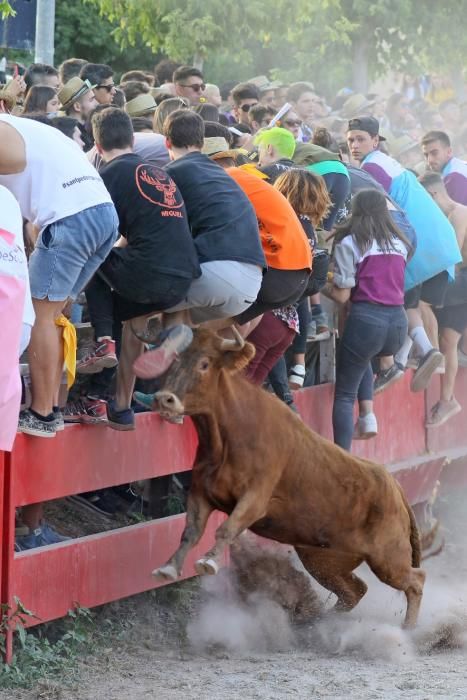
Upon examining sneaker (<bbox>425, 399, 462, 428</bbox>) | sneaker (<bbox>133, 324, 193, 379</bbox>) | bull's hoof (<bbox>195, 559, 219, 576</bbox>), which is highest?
sneaker (<bbox>133, 324, 193, 379</bbox>)

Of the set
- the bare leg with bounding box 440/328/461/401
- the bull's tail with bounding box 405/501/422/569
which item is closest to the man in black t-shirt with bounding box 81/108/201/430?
the bull's tail with bounding box 405/501/422/569

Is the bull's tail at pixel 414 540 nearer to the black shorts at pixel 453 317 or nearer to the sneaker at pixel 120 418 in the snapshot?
the sneaker at pixel 120 418

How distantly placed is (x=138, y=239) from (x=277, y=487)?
1.56 m

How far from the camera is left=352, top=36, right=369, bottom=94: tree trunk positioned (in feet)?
79.8

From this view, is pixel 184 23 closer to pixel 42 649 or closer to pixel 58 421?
pixel 58 421

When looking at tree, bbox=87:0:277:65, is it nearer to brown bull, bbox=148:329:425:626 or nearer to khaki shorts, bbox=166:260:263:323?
khaki shorts, bbox=166:260:263:323

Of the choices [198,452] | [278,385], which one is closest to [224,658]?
[198,452]

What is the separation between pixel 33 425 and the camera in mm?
6172

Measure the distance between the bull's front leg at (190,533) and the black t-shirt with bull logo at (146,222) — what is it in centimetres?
117

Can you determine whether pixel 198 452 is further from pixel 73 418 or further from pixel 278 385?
pixel 278 385

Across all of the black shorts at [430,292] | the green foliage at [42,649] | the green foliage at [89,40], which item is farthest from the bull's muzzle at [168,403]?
the green foliage at [89,40]

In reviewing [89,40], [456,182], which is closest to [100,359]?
[456,182]

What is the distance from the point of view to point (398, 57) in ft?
83.7

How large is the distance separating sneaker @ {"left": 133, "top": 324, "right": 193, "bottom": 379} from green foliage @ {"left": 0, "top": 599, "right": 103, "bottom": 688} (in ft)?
4.22
